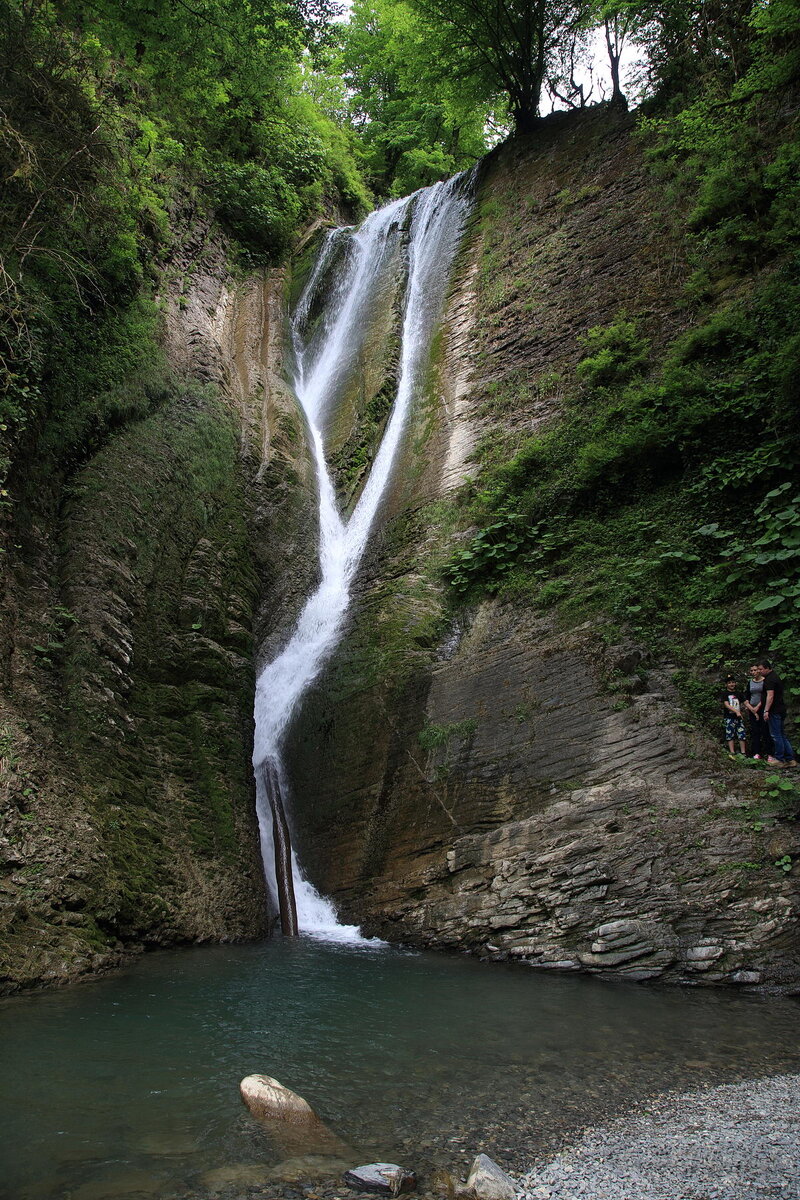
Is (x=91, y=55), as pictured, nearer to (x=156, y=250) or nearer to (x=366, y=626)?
(x=156, y=250)

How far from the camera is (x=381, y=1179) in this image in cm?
291

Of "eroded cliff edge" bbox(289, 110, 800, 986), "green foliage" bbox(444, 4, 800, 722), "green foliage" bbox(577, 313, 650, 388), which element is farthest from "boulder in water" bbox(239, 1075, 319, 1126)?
"green foliage" bbox(577, 313, 650, 388)

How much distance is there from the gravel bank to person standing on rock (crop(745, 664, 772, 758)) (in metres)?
3.78

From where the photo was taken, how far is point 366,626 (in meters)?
11.3

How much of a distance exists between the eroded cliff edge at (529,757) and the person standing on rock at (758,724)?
0.44 meters

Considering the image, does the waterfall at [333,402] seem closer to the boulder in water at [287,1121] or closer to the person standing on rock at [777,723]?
the boulder in water at [287,1121]

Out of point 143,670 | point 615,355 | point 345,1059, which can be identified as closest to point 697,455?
point 615,355

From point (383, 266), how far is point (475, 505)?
10730mm

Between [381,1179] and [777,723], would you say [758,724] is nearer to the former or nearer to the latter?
[777,723]

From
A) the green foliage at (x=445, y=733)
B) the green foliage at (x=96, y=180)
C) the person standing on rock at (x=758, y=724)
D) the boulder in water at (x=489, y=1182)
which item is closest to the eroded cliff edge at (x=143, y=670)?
the green foliage at (x=96, y=180)

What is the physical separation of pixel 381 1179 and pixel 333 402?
15666 mm

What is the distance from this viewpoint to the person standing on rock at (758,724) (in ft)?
23.2

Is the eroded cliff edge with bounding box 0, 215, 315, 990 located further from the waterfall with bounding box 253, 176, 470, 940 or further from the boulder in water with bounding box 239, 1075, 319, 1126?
the boulder in water with bounding box 239, 1075, 319, 1126

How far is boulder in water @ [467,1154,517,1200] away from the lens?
2.83 metres
